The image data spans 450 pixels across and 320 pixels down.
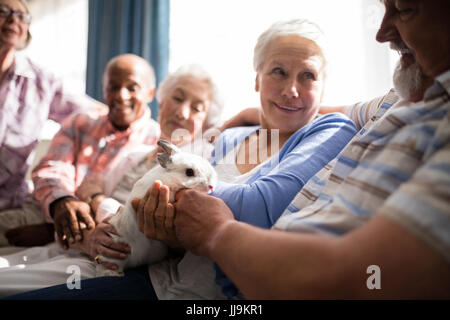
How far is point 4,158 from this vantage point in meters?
1.69

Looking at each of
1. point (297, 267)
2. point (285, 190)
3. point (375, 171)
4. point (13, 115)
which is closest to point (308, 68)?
point (285, 190)

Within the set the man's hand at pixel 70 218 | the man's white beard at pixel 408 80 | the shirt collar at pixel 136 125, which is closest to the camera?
the man's white beard at pixel 408 80

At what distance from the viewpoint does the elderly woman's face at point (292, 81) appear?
1029 mm

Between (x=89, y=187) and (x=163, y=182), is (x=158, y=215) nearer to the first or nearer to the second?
(x=163, y=182)

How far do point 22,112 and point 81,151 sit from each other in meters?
0.48

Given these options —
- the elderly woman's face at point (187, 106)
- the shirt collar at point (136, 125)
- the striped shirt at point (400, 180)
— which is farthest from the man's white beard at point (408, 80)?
the shirt collar at point (136, 125)

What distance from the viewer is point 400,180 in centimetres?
49

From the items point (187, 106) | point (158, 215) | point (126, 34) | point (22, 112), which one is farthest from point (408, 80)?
point (126, 34)

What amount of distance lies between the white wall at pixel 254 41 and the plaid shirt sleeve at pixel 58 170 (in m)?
0.77

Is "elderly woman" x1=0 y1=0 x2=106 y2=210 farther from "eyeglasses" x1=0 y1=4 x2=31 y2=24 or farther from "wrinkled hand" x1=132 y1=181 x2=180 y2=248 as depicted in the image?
"wrinkled hand" x1=132 y1=181 x2=180 y2=248

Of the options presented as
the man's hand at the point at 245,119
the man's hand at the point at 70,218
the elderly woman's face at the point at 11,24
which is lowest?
the man's hand at the point at 70,218

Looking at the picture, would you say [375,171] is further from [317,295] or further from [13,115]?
[13,115]

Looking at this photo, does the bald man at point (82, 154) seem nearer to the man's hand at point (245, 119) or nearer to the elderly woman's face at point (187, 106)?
the elderly woman's face at point (187, 106)

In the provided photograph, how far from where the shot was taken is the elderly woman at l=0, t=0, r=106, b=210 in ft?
5.58
